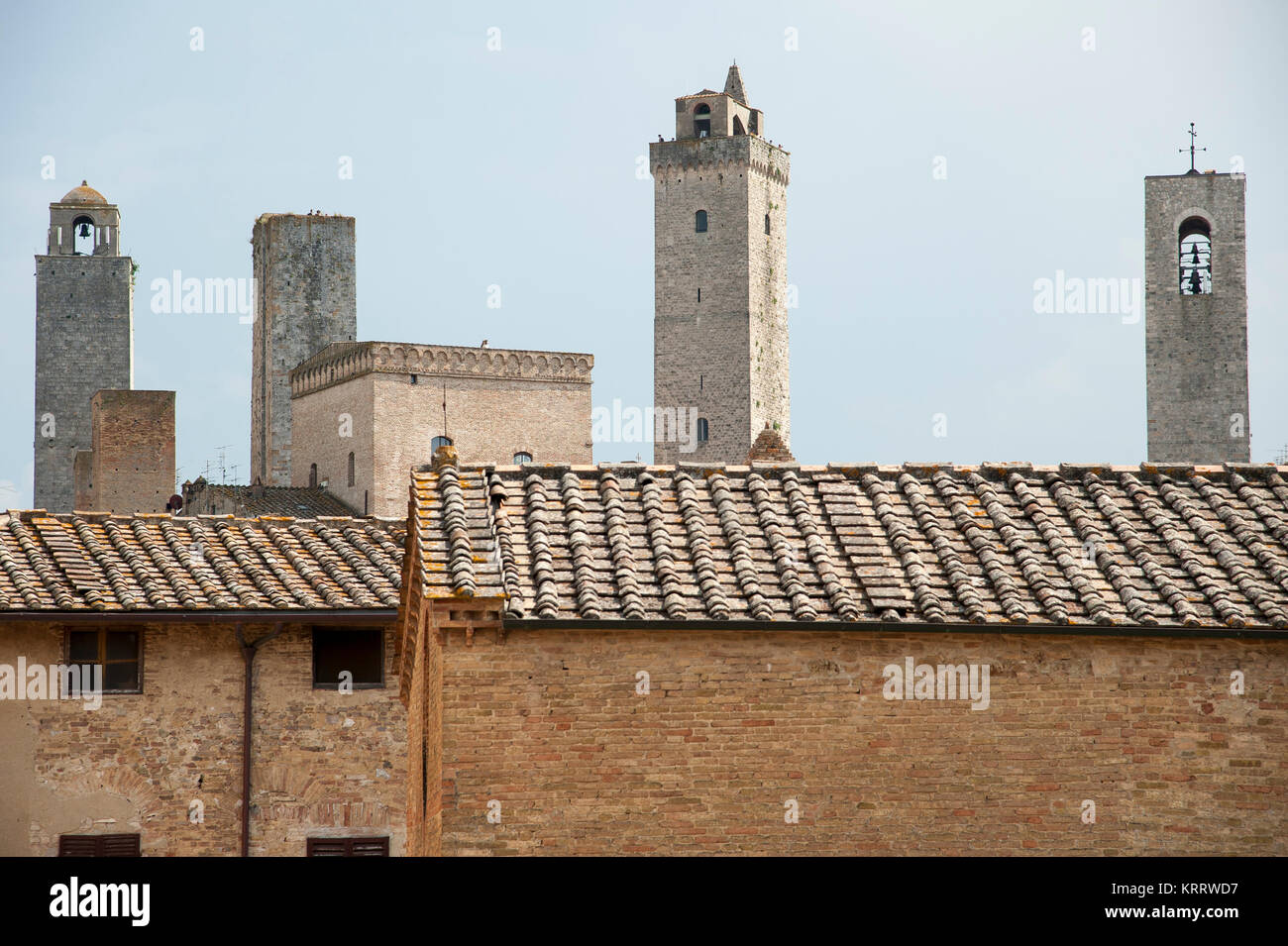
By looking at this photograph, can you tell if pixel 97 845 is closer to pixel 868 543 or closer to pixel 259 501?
pixel 868 543

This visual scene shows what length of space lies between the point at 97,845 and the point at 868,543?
8.62m

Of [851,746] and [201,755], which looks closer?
[851,746]

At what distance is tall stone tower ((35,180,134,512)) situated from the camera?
63.6m

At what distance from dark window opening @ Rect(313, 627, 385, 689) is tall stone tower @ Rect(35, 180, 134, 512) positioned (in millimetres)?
47106

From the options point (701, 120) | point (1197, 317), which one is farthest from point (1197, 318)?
point (701, 120)

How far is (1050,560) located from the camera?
12602 mm

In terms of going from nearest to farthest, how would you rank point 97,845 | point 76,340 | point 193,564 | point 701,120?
point 97,845 → point 193,564 → point 76,340 → point 701,120

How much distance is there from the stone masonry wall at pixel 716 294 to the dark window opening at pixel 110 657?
47361 millimetres

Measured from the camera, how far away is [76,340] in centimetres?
6469

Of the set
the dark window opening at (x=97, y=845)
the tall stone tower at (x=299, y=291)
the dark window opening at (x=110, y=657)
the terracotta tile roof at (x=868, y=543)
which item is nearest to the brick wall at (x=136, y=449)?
the tall stone tower at (x=299, y=291)

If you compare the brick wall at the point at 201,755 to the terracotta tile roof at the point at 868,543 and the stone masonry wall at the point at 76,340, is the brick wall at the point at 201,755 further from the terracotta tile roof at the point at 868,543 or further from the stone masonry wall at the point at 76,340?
the stone masonry wall at the point at 76,340
